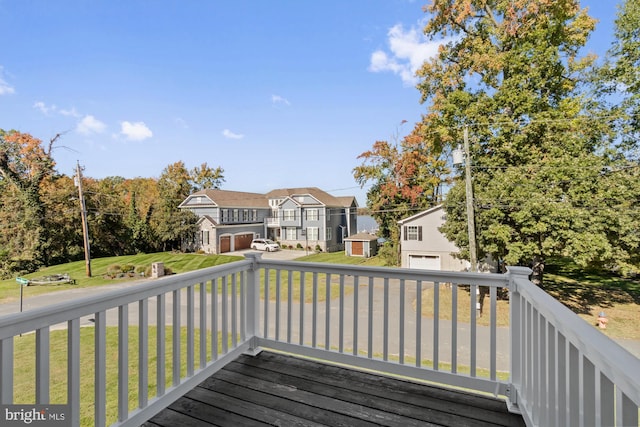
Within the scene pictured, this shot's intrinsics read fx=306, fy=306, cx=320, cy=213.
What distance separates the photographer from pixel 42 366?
3.51ft

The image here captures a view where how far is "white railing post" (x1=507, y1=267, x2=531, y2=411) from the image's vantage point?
1615 mm

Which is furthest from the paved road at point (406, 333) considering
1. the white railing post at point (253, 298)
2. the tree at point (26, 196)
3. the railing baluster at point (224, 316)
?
the tree at point (26, 196)

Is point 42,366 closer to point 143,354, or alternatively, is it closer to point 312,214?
point 143,354

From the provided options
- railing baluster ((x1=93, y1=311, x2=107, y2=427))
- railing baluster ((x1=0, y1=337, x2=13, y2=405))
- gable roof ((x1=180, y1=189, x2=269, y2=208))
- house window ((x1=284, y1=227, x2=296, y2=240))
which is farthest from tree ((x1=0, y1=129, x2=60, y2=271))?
railing baluster ((x1=0, y1=337, x2=13, y2=405))

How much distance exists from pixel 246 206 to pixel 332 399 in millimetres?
19732

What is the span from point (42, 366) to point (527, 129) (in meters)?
9.50

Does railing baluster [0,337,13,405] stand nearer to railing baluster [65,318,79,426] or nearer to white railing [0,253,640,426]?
white railing [0,253,640,426]

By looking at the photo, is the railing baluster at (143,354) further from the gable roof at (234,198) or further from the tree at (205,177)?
the tree at (205,177)

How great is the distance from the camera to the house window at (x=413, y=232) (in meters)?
11.0

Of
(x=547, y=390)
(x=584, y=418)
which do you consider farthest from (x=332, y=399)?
(x=584, y=418)

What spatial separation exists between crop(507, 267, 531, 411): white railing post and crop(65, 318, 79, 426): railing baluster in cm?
200

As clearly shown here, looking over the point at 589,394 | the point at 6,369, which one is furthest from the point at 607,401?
the point at 6,369

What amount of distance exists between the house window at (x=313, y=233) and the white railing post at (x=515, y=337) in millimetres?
18382

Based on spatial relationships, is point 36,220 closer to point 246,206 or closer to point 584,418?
point 246,206
